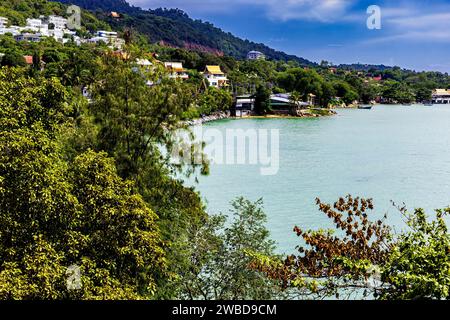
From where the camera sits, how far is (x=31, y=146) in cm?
440

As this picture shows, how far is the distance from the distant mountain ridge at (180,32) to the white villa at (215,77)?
33360mm

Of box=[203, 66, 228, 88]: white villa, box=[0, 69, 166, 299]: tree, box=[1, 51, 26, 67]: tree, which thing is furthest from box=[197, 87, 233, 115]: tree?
box=[0, 69, 166, 299]: tree

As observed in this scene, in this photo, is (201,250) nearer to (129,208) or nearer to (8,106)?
(129,208)

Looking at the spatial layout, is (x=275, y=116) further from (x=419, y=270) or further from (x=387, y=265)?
(x=419, y=270)

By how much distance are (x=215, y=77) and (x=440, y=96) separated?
41.5 metres

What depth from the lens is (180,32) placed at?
11138 centimetres

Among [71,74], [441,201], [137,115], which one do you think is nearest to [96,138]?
[137,115]

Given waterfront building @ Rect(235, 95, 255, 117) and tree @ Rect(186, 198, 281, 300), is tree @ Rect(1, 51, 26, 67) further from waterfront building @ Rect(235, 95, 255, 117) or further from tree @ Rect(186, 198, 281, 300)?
tree @ Rect(186, 198, 281, 300)

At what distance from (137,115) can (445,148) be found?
2194cm

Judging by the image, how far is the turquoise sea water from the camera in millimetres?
12797

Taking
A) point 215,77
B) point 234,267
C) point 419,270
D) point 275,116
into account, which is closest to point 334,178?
point 234,267

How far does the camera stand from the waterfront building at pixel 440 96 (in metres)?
77.7

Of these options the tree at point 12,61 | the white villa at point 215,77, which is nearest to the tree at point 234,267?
the tree at point 12,61

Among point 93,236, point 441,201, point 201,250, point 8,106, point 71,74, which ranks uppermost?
point 71,74
